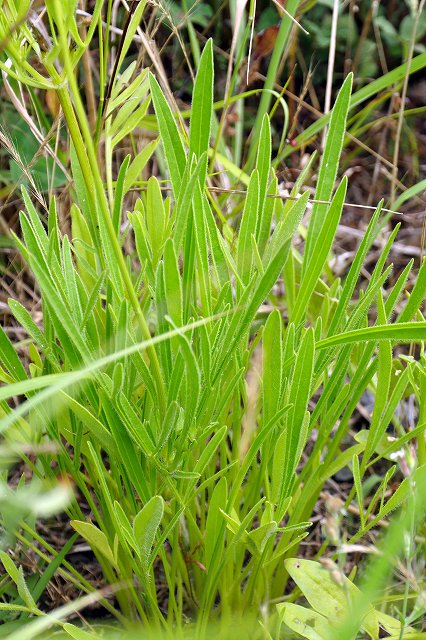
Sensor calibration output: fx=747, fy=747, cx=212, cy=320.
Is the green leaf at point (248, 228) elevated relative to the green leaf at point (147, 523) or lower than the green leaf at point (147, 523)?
elevated

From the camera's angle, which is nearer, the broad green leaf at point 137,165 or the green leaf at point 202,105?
the green leaf at point 202,105

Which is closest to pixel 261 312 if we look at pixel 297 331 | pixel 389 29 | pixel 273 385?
pixel 297 331

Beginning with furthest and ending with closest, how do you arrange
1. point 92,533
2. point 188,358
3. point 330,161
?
point 330,161 → point 92,533 → point 188,358

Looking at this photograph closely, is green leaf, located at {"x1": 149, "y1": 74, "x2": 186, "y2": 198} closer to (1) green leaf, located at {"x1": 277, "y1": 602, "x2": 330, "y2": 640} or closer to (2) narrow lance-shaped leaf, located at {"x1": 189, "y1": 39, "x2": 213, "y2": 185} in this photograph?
(2) narrow lance-shaped leaf, located at {"x1": 189, "y1": 39, "x2": 213, "y2": 185}

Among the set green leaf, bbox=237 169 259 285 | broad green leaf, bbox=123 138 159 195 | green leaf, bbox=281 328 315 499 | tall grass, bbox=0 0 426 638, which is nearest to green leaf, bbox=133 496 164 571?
tall grass, bbox=0 0 426 638

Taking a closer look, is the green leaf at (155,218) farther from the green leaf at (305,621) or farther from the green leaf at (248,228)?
the green leaf at (305,621)

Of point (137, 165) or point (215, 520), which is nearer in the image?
point (215, 520)

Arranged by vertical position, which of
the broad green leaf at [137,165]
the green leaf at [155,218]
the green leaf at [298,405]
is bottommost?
the green leaf at [298,405]

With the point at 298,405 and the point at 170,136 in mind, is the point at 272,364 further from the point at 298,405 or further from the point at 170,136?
the point at 170,136

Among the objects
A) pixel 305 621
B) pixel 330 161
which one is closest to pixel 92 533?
pixel 305 621

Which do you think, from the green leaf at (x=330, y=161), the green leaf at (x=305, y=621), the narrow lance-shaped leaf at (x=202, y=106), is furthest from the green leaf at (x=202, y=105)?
the green leaf at (x=305, y=621)

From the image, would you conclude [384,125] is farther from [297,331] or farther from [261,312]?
[297,331]
